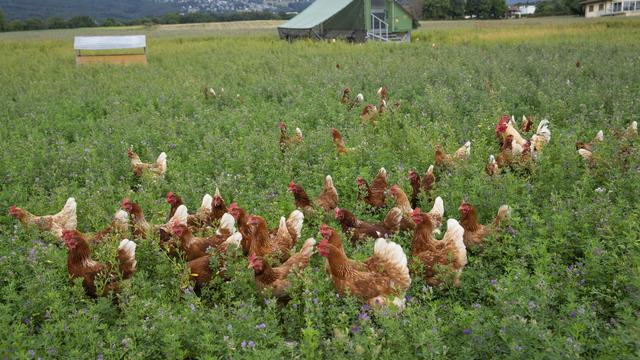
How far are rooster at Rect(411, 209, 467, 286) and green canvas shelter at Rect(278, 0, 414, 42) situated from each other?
23.6 m

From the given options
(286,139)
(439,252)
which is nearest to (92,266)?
(439,252)

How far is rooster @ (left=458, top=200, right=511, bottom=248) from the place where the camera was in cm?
442

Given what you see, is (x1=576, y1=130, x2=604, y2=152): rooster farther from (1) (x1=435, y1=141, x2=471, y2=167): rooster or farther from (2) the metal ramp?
(2) the metal ramp

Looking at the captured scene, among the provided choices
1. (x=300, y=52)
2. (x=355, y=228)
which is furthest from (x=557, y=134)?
(x=300, y=52)

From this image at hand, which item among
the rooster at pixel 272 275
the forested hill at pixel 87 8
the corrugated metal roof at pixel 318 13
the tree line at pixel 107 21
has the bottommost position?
the rooster at pixel 272 275

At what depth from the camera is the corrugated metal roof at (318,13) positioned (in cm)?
2662

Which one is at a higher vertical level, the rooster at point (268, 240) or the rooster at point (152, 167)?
the rooster at point (152, 167)

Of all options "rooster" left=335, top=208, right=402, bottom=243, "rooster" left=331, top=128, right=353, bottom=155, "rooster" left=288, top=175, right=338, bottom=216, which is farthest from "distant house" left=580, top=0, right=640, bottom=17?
"rooster" left=335, top=208, right=402, bottom=243

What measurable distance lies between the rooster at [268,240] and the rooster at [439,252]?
1.13 m

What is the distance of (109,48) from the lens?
1897 centimetres

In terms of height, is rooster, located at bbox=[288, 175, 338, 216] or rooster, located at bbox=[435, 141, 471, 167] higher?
rooster, located at bbox=[435, 141, 471, 167]

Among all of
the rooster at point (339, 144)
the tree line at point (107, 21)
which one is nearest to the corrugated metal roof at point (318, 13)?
the rooster at point (339, 144)

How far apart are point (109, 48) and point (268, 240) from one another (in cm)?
1750

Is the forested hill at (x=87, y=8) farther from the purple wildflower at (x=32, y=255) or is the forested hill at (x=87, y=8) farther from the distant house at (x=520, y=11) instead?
the purple wildflower at (x=32, y=255)
